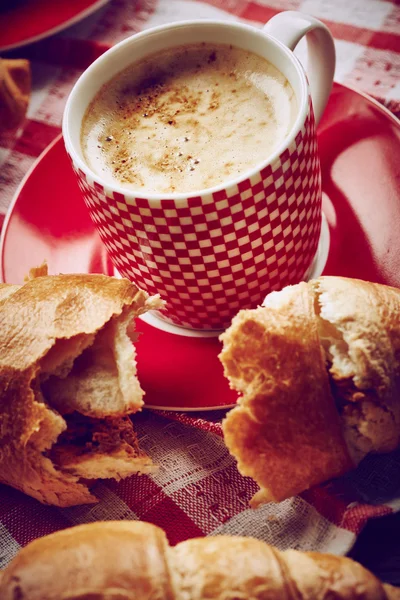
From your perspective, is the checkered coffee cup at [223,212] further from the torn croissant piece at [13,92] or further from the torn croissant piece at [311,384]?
the torn croissant piece at [13,92]

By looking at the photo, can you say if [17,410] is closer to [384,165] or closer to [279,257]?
[279,257]

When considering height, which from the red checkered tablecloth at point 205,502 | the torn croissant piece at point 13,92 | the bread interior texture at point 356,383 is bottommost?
the red checkered tablecloth at point 205,502

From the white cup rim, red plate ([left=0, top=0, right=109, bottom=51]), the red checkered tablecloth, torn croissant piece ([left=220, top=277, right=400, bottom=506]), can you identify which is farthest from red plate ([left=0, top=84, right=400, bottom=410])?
red plate ([left=0, top=0, right=109, bottom=51])

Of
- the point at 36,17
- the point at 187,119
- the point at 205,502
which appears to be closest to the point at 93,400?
the point at 205,502

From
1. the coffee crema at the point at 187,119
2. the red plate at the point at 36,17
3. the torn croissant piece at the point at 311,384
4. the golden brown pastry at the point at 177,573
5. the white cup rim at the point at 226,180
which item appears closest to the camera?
the golden brown pastry at the point at 177,573

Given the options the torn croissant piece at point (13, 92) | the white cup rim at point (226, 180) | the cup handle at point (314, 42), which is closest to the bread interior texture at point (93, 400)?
the white cup rim at point (226, 180)

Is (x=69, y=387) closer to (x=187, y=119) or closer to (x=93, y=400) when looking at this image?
(x=93, y=400)

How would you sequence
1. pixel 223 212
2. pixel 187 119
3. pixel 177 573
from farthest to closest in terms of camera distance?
pixel 187 119 < pixel 223 212 < pixel 177 573
